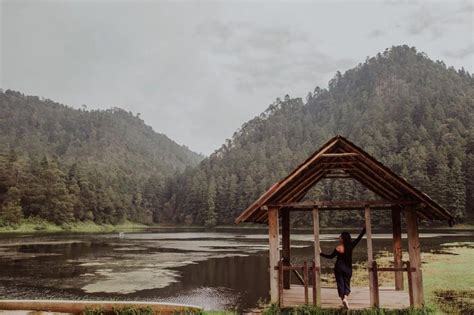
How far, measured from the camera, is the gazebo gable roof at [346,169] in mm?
12938

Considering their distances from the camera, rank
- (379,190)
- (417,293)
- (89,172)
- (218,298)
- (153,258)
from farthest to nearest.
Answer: (89,172)
(153,258)
(218,298)
(379,190)
(417,293)

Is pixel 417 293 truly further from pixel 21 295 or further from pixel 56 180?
pixel 56 180

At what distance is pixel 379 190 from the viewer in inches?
610

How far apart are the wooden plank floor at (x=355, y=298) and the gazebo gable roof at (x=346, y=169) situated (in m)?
2.94

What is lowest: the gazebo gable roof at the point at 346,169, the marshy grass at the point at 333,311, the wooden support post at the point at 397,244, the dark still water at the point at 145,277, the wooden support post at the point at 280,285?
the dark still water at the point at 145,277

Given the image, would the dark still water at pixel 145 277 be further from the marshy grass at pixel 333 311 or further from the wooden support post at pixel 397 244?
the marshy grass at pixel 333 311

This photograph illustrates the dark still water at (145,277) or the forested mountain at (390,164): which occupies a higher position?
the forested mountain at (390,164)

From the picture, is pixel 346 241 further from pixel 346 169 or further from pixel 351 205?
pixel 346 169

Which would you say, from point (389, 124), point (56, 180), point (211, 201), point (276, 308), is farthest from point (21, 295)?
point (389, 124)

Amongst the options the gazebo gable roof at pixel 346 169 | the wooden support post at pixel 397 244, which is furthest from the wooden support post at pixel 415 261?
the wooden support post at pixel 397 244

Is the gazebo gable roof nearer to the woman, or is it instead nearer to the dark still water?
the woman

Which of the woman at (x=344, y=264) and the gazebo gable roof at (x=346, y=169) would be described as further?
the woman at (x=344, y=264)

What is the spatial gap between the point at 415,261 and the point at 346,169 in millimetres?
3798

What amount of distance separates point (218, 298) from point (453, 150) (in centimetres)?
10916
